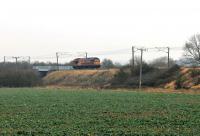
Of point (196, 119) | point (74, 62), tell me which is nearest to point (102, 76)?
point (74, 62)

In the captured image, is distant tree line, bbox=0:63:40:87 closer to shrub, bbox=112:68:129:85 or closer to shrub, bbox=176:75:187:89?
shrub, bbox=112:68:129:85

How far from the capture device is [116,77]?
90125mm

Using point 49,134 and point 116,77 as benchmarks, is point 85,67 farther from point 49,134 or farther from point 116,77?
point 49,134

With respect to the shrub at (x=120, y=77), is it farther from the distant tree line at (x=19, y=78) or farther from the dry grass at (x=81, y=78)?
the distant tree line at (x=19, y=78)

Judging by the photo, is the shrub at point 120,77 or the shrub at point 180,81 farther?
the shrub at point 120,77

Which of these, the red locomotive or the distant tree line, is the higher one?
the red locomotive

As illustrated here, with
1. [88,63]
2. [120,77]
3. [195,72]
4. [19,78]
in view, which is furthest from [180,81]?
[88,63]

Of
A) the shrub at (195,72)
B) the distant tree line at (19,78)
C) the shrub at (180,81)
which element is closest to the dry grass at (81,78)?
the distant tree line at (19,78)

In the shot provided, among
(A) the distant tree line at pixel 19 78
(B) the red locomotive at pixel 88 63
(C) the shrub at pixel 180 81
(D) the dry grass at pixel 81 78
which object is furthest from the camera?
(B) the red locomotive at pixel 88 63

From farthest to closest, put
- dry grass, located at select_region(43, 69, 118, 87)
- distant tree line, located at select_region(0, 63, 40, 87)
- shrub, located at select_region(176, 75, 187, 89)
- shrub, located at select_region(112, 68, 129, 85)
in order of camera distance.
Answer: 1. distant tree line, located at select_region(0, 63, 40, 87)
2. dry grass, located at select_region(43, 69, 118, 87)
3. shrub, located at select_region(112, 68, 129, 85)
4. shrub, located at select_region(176, 75, 187, 89)

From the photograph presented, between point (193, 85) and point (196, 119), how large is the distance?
48002mm

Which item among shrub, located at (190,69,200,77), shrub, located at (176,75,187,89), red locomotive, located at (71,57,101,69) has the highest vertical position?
red locomotive, located at (71,57,101,69)

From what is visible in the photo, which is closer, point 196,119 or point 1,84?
point 196,119

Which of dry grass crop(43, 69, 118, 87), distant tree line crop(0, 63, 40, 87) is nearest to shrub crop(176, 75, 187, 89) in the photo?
A: dry grass crop(43, 69, 118, 87)
